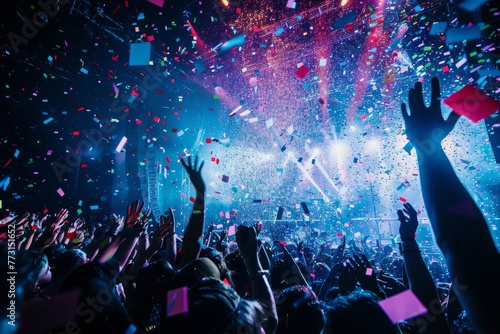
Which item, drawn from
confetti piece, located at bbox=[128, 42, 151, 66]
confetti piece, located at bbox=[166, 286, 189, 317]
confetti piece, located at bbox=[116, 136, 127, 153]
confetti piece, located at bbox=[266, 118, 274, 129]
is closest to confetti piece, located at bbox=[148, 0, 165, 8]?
confetti piece, located at bbox=[128, 42, 151, 66]

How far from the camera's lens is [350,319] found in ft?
3.53

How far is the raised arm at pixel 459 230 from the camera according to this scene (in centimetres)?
75

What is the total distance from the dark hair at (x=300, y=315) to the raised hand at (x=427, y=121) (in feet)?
3.34

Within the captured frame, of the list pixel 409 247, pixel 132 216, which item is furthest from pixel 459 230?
pixel 132 216

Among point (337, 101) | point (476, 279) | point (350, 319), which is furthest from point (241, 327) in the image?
point (337, 101)

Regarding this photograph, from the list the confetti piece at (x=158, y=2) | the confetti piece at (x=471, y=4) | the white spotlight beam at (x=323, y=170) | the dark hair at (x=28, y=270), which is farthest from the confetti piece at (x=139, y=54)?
the white spotlight beam at (x=323, y=170)

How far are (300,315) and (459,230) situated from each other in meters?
0.90

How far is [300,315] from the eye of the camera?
135 cm

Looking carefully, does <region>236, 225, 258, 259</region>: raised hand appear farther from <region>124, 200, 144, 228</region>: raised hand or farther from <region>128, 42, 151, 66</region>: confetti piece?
<region>128, 42, 151, 66</region>: confetti piece

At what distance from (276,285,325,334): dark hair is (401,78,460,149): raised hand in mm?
1017

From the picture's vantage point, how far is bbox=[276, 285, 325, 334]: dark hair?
1314 millimetres

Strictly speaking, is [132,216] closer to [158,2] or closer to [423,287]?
[423,287]

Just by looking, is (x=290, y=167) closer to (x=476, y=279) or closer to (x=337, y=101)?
(x=337, y=101)

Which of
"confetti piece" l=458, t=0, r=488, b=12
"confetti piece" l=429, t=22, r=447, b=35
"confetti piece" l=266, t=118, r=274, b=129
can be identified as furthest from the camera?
"confetti piece" l=266, t=118, r=274, b=129
